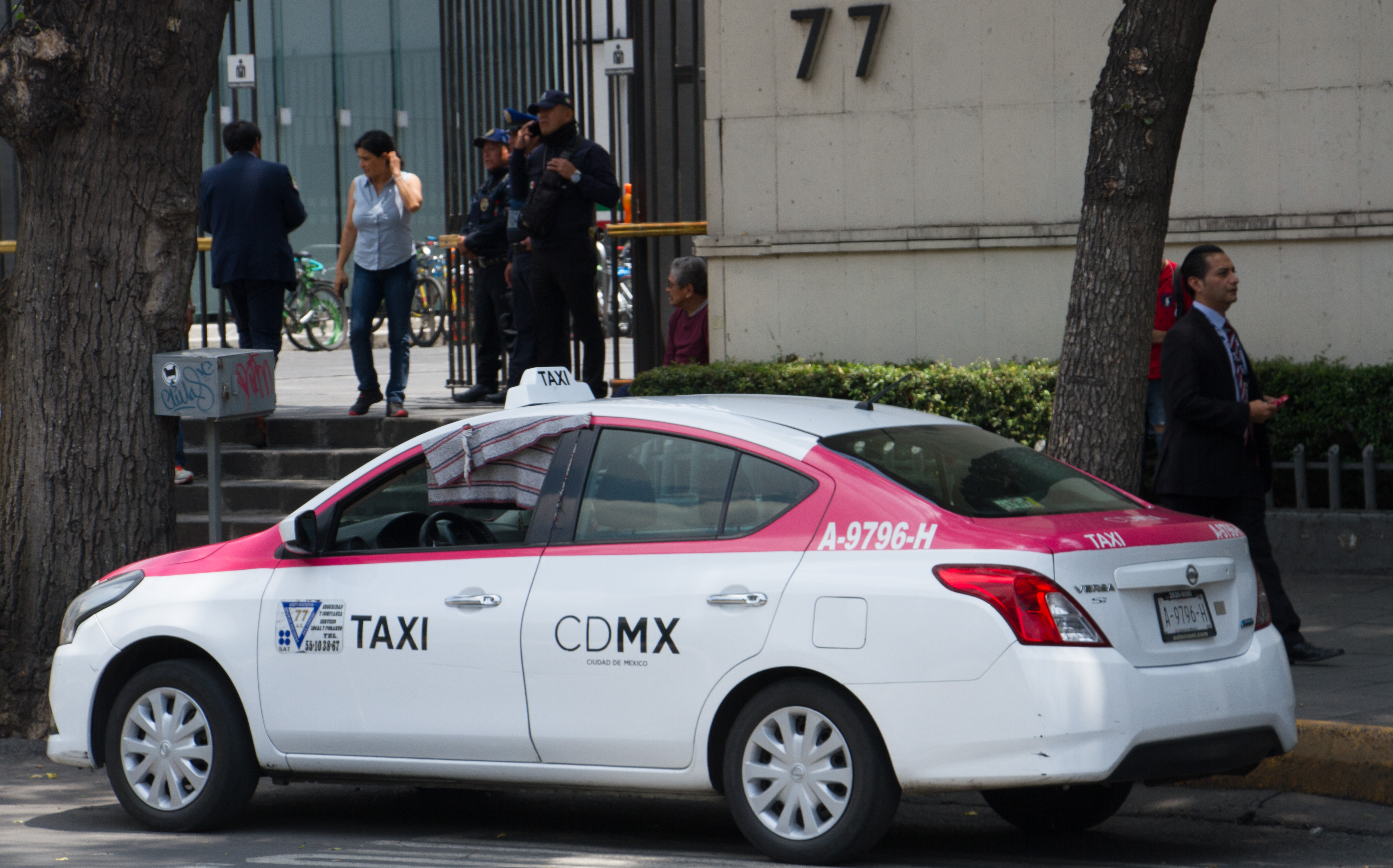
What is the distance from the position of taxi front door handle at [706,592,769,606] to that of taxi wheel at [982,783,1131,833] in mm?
1205

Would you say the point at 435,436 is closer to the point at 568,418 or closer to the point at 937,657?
the point at 568,418

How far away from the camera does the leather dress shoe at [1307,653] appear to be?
7.80 meters

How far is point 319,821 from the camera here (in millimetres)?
6602

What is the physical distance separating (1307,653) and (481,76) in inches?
339

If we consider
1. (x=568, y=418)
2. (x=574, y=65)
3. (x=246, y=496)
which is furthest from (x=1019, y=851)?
(x=574, y=65)

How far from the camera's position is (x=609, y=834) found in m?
6.19

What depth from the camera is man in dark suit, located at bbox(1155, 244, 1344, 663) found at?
24.7ft

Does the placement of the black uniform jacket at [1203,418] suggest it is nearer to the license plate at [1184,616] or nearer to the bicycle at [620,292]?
the license plate at [1184,616]

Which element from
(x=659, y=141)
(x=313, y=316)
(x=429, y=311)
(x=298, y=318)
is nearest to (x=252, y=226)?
(x=659, y=141)

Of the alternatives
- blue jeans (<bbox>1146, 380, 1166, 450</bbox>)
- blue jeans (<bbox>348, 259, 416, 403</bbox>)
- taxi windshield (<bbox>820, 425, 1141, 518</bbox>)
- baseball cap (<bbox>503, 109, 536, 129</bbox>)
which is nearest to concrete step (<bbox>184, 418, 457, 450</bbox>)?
blue jeans (<bbox>348, 259, 416, 403</bbox>)

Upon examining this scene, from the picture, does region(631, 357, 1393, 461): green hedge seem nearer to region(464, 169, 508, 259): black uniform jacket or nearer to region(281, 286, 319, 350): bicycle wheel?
region(464, 169, 508, 259): black uniform jacket

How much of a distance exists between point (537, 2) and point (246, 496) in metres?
4.81

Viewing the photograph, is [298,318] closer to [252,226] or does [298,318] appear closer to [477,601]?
[252,226]

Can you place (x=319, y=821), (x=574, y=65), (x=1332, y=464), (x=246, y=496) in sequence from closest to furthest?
(x=319, y=821)
(x=1332, y=464)
(x=246, y=496)
(x=574, y=65)
